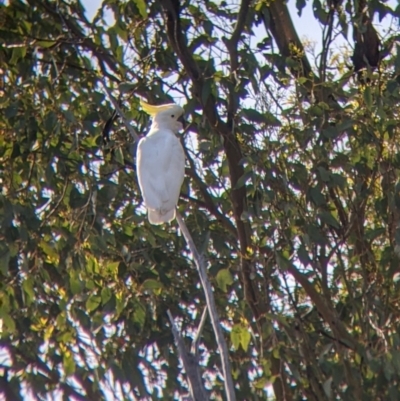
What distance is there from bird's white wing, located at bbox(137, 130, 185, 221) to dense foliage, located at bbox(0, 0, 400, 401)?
10cm

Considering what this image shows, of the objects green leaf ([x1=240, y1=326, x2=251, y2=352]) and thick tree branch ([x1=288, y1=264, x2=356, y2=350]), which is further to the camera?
thick tree branch ([x1=288, y1=264, x2=356, y2=350])

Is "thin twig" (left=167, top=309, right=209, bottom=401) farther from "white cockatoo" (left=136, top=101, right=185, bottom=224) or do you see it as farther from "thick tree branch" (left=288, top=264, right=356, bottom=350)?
"thick tree branch" (left=288, top=264, right=356, bottom=350)

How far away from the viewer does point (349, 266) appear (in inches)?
151

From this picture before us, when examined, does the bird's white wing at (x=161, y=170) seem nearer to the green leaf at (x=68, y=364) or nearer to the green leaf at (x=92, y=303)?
the green leaf at (x=92, y=303)

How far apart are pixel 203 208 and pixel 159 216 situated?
49cm

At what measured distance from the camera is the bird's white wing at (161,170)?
3324 mm

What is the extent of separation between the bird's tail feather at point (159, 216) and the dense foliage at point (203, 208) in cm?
15

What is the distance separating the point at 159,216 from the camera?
131 inches

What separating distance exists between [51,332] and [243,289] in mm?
678

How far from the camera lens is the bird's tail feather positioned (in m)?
3.32

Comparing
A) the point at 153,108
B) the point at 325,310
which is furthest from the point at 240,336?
the point at 153,108

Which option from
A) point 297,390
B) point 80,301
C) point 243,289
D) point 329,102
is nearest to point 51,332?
point 80,301

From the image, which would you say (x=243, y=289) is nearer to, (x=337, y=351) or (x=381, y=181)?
(x=337, y=351)

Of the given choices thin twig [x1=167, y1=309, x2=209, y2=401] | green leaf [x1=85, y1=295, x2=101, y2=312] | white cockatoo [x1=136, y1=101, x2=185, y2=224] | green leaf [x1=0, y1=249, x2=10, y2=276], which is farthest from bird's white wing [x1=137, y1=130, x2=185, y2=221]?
thin twig [x1=167, y1=309, x2=209, y2=401]
